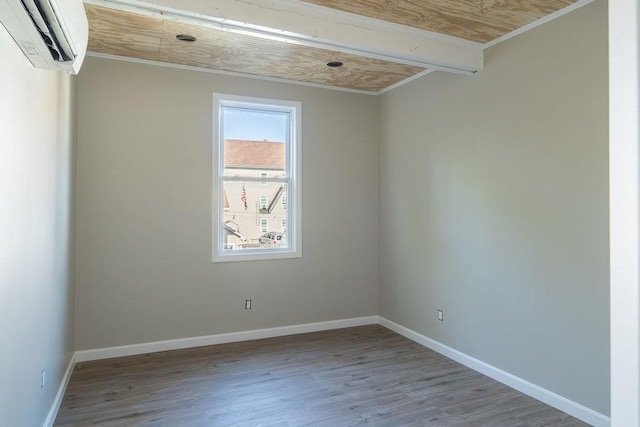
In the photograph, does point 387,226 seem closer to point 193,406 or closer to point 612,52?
point 193,406

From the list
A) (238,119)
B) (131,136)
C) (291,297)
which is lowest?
(291,297)

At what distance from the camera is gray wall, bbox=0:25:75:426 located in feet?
5.34

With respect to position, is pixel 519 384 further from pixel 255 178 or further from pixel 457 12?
pixel 255 178

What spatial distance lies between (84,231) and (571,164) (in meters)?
4.10

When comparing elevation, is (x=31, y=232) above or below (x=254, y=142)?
below

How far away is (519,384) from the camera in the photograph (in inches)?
122

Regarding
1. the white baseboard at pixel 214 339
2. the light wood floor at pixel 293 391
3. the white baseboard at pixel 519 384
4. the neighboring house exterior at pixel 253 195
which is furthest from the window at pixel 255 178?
the white baseboard at pixel 519 384

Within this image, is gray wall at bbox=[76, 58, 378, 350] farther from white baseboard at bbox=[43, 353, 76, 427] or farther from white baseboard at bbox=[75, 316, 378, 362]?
white baseboard at bbox=[43, 353, 76, 427]

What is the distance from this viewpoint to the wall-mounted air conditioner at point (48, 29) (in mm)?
1371

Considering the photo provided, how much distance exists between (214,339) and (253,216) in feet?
4.53

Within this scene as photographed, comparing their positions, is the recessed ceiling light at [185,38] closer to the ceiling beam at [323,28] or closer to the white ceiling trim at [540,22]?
the ceiling beam at [323,28]

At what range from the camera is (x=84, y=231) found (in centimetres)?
366

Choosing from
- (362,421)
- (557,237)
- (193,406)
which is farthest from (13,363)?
(557,237)

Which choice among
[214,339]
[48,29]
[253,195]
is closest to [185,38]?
[253,195]
